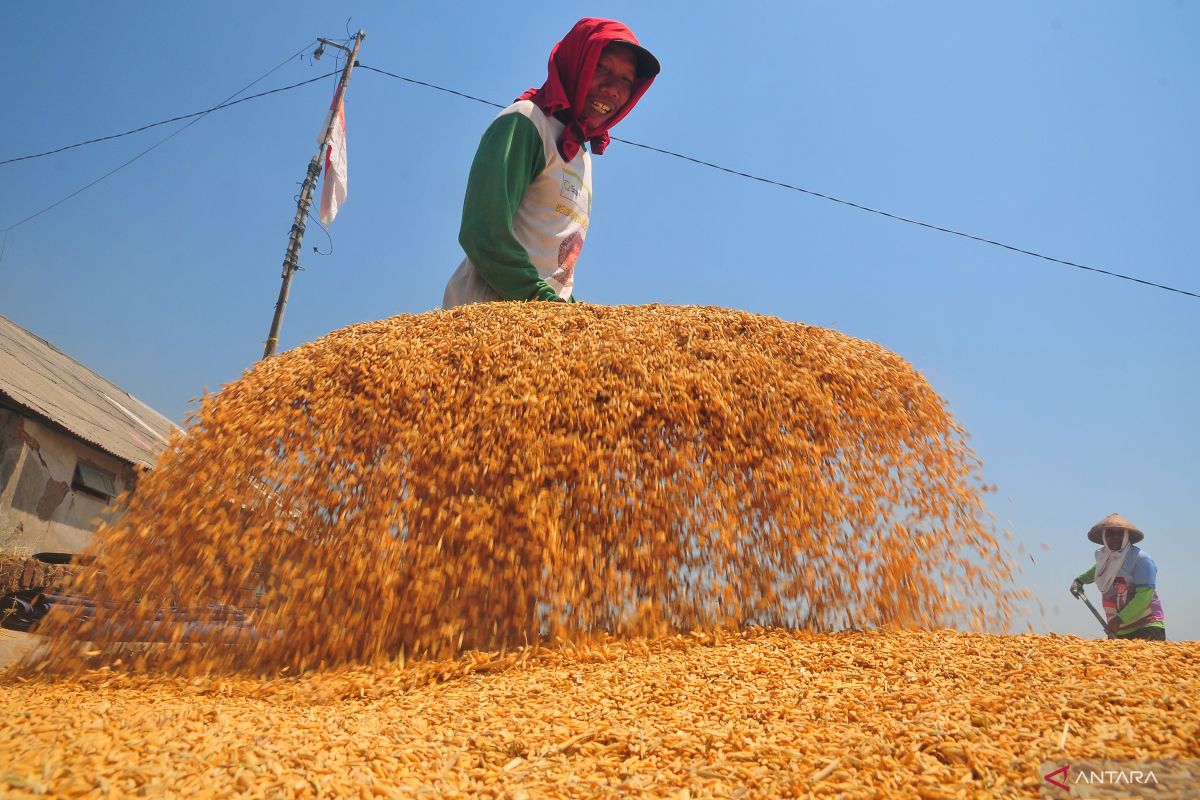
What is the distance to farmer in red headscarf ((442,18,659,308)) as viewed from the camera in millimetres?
3262

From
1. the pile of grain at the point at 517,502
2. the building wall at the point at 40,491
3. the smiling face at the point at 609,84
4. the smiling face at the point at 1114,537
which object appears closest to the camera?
the pile of grain at the point at 517,502

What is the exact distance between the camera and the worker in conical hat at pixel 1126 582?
5.33 meters

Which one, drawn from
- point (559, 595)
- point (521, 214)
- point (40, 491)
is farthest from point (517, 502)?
point (40, 491)

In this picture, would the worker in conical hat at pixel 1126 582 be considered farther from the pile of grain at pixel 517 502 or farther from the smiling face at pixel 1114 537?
the pile of grain at pixel 517 502

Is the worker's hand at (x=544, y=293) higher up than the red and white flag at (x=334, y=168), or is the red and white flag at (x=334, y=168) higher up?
the red and white flag at (x=334, y=168)

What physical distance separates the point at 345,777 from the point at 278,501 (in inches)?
50.1

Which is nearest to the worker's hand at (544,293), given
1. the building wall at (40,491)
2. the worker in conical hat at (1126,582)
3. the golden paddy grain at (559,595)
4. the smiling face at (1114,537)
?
the golden paddy grain at (559,595)

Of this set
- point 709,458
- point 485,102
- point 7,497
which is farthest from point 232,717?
point 485,102

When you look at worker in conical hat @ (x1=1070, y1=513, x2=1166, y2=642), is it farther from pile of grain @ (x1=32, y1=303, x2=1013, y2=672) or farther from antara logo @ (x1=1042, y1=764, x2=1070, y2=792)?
antara logo @ (x1=1042, y1=764, x2=1070, y2=792)

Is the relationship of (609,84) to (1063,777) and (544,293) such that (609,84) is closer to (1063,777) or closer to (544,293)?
(544,293)

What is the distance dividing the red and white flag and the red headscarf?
25.3 feet

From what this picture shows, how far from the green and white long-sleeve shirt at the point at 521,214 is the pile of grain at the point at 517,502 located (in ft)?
2.11

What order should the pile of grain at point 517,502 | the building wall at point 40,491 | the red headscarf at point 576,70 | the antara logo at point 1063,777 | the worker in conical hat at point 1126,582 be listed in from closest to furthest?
the antara logo at point 1063,777
the pile of grain at point 517,502
the red headscarf at point 576,70
the worker in conical hat at point 1126,582
the building wall at point 40,491

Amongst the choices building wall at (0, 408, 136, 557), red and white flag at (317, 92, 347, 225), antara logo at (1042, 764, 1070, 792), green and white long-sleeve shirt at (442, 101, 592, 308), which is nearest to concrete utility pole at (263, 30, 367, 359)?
red and white flag at (317, 92, 347, 225)
